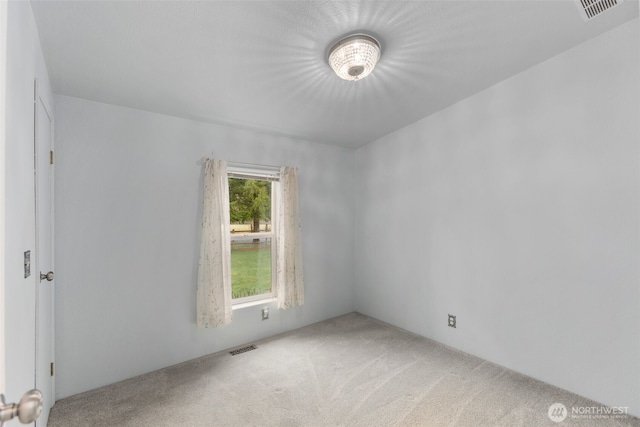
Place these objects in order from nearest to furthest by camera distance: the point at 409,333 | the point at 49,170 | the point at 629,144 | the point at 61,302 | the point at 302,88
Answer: the point at 629,144
the point at 49,170
the point at 61,302
the point at 302,88
the point at 409,333

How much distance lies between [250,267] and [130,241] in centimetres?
Result: 126

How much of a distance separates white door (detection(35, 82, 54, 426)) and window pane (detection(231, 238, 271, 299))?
1515 millimetres

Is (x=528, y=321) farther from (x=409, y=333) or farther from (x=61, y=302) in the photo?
(x=61, y=302)

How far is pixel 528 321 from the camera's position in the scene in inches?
95.2

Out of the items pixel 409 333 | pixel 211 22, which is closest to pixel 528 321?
pixel 409 333

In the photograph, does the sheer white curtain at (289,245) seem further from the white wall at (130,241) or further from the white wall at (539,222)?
the white wall at (539,222)

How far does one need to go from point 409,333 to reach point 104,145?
3507 mm

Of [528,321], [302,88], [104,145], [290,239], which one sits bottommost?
[528,321]

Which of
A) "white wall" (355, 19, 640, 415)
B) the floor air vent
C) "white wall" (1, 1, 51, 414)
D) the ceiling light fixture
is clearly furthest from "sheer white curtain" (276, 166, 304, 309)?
"white wall" (1, 1, 51, 414)

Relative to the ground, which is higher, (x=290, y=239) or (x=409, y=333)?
(x=290, y=239)

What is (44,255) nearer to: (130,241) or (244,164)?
(130,241)

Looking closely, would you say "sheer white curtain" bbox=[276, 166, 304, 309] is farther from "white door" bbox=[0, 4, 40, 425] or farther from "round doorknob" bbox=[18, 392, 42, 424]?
"round doorknob" bbox=[18, 392, 42, 424]

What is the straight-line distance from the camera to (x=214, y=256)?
2918 mm

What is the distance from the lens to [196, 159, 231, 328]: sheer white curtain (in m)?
2.87
